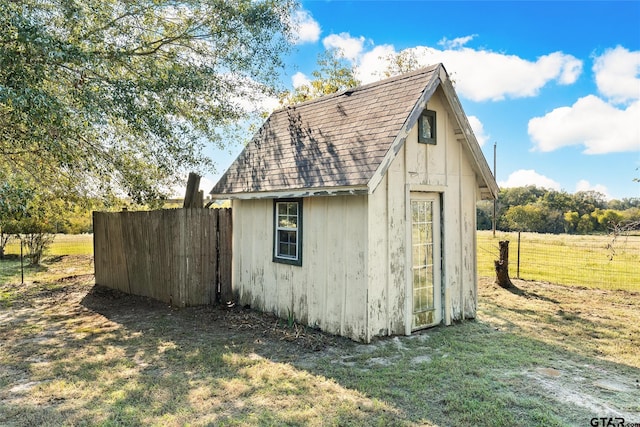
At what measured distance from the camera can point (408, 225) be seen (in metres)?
7.00

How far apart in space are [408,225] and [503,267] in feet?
20.2

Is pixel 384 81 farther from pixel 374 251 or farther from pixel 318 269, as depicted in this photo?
pixel 318 269

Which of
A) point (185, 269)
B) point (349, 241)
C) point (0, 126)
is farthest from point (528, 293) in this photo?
point (0, 126)

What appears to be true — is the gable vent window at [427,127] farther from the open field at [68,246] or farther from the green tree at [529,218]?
Result: the green tree at [529,218]

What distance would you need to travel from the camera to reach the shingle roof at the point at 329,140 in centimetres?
657

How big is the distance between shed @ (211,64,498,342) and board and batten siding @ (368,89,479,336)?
0.07ft

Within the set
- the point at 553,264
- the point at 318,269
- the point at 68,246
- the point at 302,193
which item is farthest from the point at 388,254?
the point at 68,246

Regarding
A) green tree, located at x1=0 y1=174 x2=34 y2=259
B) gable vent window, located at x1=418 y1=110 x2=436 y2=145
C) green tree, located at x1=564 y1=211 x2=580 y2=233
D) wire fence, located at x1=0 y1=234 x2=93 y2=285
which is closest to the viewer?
green tree, located at x1=0 y1=174 x2=34 y2=259

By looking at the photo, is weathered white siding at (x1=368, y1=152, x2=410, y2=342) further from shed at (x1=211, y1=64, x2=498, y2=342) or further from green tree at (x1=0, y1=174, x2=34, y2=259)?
green tree at (x1=0, y1=174, x2=34, y2=259)

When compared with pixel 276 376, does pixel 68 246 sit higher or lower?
higher

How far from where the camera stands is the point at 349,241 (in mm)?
6637

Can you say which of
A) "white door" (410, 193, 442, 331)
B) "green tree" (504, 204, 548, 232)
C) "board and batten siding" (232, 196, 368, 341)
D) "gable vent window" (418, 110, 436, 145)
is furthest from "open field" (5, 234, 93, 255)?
"green tree" (504, 204, 548, 232)

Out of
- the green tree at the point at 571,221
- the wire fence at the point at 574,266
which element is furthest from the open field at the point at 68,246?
the green tree at the point at 571,221

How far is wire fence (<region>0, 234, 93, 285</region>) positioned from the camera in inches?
525
